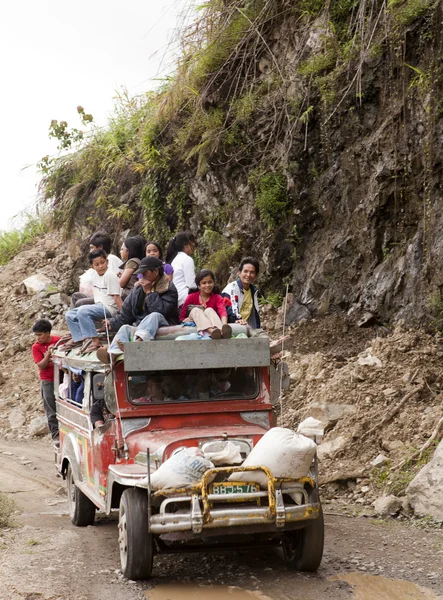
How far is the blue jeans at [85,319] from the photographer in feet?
26.2

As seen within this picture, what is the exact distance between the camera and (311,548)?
20.2 ft

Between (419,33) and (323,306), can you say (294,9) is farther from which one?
(323,306)

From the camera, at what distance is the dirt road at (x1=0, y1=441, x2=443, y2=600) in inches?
229

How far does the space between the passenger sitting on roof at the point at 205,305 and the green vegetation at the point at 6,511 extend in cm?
277

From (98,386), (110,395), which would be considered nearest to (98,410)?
(98,386)

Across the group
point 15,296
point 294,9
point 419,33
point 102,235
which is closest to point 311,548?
point 102,235

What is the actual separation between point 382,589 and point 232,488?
4.44 ft

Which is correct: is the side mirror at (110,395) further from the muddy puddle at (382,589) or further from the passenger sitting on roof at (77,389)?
the muddy puddle at (382,589)

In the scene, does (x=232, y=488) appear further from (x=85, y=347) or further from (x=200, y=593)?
(x=85, y=347)

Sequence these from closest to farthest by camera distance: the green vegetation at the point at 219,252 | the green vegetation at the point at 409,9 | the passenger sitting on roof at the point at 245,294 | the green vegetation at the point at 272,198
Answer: the passenger sitting on roof at the point at 245,294, the green vegetation at the point at 409,9, the green vegetation at the point at 272,198, the green vegetation at the point at 219,252

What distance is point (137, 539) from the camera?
19.7 ft

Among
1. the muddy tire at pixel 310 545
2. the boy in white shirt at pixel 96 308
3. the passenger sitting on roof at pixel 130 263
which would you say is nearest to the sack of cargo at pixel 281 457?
the muddy tire at pixel 310 545

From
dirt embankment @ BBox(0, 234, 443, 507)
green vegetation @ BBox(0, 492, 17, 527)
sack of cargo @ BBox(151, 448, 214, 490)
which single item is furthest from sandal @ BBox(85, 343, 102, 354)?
dirt embankment @ BBox(0, 234, 443, 507)

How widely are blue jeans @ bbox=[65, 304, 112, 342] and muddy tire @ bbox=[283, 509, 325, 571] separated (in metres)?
2.98
